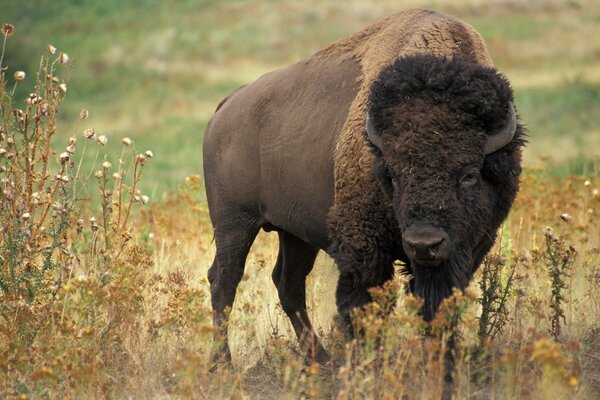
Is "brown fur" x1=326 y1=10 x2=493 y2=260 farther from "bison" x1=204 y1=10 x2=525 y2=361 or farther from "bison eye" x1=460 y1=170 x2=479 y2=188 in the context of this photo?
"bison eye" x1=460 y1=170 x2=479 y2=188

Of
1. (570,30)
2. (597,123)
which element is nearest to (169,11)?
(570,30)

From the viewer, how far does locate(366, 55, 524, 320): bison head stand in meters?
5.32

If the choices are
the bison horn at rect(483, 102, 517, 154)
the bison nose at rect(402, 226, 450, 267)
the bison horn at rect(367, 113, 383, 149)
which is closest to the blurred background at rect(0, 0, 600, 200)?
the bison horn at rect(367, 113, 383, 149)

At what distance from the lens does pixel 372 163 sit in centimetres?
598

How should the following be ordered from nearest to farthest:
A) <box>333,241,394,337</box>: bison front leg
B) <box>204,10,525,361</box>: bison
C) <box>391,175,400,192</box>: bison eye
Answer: <box>204,10,525,361</box>: bison
<box>391,175,400,192</box>: bison eye
<box>333,241,394,337</box>: bison front leg

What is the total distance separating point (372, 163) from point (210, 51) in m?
41.5

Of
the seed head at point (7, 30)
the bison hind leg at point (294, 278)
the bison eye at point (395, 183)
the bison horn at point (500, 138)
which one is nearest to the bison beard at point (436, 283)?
the bison eye at point (395, 183)

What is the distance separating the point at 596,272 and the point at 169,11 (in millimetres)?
49738

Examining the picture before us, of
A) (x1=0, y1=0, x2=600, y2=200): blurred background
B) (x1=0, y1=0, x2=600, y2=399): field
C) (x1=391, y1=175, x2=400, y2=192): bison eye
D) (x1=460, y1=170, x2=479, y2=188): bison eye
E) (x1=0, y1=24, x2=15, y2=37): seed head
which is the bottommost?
(x1=0, y1=0, x2=600, y2=399): field

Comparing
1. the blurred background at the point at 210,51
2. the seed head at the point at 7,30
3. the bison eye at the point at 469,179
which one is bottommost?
the bison eye at the point at 469,179

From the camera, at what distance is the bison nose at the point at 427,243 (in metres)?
5.14

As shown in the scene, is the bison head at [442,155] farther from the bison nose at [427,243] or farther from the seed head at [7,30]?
the seed head at [7,30]

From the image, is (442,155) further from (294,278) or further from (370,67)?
(294,278)

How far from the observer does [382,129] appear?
18.7 ft
